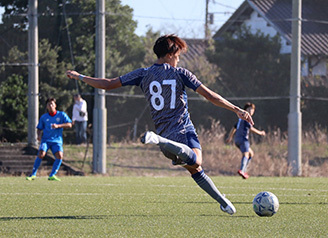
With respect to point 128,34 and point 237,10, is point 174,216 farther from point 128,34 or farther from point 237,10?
point 237,10

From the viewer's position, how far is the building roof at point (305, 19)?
69.5 ft

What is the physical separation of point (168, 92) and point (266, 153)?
1380cm

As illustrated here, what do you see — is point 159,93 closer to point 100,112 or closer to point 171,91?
point 171,91

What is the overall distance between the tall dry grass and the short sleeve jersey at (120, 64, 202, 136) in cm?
1313

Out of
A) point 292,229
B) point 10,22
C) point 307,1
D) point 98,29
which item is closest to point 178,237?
point 292,229

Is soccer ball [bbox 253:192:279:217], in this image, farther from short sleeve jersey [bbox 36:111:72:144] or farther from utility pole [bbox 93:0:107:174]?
utility pole [bbox 93:0:107:174]

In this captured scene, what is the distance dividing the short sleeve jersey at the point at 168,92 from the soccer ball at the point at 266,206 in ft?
3.51

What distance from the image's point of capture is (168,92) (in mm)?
6660

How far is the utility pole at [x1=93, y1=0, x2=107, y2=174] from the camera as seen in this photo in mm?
18734

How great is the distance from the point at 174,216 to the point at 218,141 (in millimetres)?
13347

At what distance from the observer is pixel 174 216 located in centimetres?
697

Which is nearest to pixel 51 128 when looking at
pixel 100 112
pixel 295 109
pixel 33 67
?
pixel 100 112

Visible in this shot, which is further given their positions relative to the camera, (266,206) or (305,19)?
(305,19)

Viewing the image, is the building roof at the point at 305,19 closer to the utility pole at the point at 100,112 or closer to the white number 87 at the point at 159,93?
the utility pole at the point at 100,112
